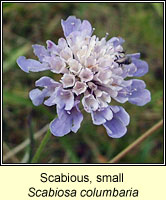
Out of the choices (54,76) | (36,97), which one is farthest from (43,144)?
(54,76)

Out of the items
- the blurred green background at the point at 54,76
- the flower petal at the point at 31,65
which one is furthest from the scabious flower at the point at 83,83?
the blurred green background at the point at 54,76

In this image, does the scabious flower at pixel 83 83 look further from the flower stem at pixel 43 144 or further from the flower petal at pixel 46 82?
the flower stem at pixel 43 144

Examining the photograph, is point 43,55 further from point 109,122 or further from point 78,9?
point 78,9

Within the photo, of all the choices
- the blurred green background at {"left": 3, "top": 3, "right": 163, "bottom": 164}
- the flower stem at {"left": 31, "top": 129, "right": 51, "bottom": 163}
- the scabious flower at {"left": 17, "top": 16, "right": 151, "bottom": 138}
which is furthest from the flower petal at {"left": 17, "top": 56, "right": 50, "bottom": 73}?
the blurred green background at {"left": 3, "top": 3, "right": 163, "bottom": 164}

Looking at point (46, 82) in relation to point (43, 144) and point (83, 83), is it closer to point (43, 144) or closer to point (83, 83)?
point (83, 83)

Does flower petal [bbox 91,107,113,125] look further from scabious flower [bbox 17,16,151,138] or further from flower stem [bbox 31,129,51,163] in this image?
flower stem [bbox 31,129,51,163]
